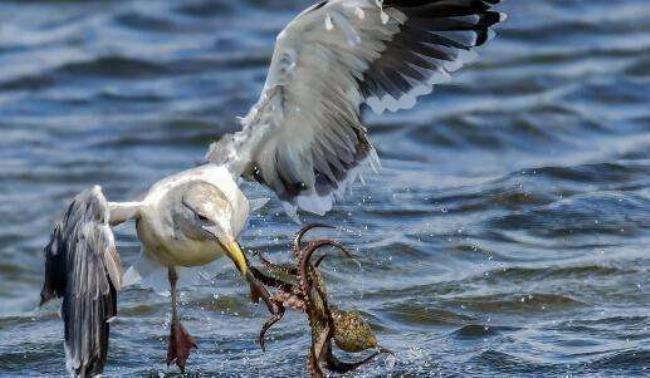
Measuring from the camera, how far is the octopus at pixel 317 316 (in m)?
6.61

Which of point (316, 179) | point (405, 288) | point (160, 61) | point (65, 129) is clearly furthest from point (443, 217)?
point (160, 61)

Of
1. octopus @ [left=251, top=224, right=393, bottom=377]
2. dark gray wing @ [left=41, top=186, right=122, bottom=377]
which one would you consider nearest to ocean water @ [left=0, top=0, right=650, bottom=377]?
octopus @ [left=251, top=224, right=393, bottom=377]

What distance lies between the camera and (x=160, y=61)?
15805mm

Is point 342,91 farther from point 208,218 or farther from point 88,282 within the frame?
point 88,282

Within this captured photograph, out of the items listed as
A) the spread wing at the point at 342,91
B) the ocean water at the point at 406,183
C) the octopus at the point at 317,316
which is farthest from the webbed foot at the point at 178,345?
the spread wing at the point at 342,91

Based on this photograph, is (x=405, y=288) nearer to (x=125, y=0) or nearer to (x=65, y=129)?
(x=65, y=129)

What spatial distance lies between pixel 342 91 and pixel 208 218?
36.2 inches

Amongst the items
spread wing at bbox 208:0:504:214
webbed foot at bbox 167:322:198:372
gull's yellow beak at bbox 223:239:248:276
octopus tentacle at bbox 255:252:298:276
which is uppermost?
spread wing at bbox 208:0:504:214

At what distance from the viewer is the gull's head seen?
6480mm

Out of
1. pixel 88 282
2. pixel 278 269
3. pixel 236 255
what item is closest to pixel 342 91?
pixel 278 269

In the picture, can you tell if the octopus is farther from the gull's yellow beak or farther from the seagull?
the gull's yellow beak

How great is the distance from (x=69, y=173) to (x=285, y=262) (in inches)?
178

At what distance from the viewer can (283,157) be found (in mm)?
7266

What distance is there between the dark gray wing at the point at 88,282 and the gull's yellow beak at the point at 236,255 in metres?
0.44
